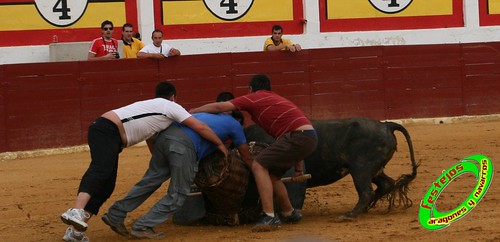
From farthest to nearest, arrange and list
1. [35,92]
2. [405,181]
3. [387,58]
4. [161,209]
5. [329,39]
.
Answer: [329,39] → [387,58] → [35,92] → [405,181] → [161,209]

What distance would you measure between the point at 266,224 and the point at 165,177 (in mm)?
884

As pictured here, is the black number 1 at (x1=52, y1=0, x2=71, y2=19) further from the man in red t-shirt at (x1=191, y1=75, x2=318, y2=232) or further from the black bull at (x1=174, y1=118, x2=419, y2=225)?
the man in red t-shirt at (x1=191, y1=75, x2=318, y2=232)

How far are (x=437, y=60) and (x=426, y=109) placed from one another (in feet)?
2.74

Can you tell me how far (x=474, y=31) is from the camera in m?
19.6

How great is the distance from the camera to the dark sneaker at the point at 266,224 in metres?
8.41

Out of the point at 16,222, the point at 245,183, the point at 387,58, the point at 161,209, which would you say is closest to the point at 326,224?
the point at 245,183

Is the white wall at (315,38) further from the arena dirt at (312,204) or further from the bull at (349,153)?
the bull at (349,153)

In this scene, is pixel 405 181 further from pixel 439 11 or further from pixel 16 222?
pixel 439 11

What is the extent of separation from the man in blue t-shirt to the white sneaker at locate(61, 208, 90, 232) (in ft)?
1.23

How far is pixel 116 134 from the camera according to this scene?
27.0 feet

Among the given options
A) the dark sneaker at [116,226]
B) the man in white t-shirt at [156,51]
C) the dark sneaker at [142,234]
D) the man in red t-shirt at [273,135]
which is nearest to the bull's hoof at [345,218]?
the man in red t-shirt at [273,135]

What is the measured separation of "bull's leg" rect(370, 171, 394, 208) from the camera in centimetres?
940

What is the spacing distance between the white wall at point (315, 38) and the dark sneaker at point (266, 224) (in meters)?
9.10

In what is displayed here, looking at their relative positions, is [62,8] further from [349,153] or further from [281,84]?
[349,153]
